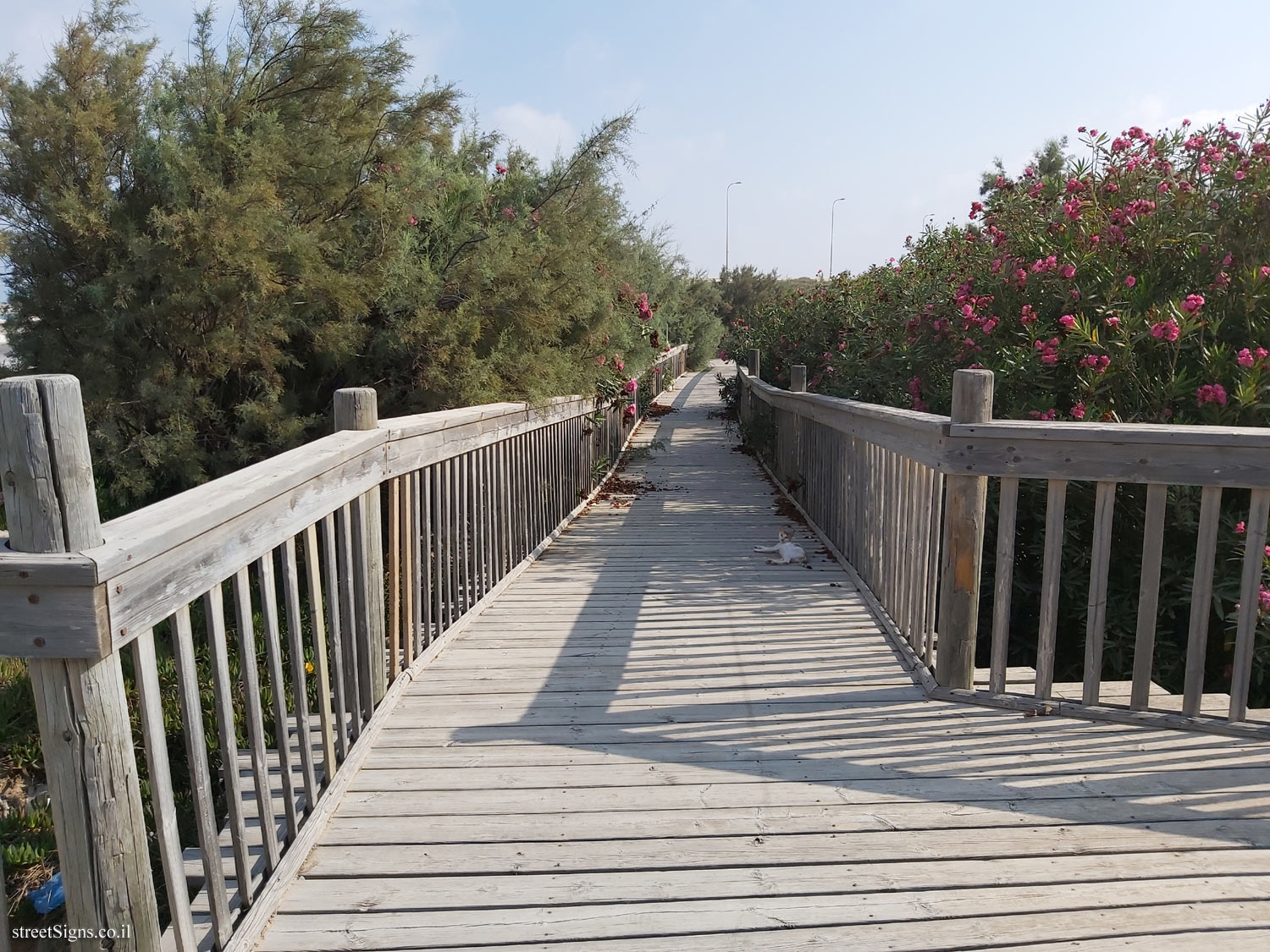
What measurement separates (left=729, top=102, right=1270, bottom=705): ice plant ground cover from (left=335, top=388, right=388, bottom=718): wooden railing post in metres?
3.24

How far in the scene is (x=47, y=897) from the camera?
2.87m

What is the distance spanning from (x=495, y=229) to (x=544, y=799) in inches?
185

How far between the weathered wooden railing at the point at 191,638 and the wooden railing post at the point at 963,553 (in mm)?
2048

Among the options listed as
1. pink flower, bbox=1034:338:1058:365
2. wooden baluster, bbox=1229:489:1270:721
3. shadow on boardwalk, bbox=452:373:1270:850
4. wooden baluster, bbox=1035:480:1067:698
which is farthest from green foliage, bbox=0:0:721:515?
wooden baluster, bbox=1229:489:1270:721

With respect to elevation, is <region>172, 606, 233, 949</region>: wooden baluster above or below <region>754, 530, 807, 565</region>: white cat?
above

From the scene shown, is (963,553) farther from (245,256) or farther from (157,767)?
(245,256)

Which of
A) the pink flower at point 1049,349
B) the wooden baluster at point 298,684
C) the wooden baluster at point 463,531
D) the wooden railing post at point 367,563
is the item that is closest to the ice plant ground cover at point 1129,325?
the pink flower at point 1049,349

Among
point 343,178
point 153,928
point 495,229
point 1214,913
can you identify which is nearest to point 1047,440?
point 1214,913

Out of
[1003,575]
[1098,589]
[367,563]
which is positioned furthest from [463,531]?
[1098,589]

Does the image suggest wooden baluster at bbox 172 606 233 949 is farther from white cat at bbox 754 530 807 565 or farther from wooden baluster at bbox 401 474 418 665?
white cat at bbox 754 530 807 565

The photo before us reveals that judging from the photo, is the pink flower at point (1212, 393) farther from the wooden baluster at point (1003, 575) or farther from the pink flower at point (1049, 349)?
the wooden baluster at point (1003, 575)

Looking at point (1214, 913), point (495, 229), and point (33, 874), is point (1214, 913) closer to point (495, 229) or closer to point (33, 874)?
point (33, 874)

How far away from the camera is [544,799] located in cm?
266

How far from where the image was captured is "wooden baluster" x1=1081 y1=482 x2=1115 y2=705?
10.1ft
